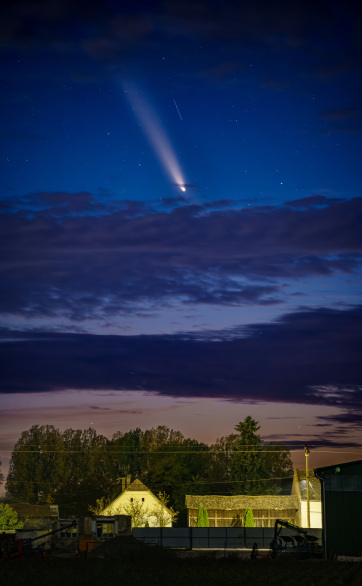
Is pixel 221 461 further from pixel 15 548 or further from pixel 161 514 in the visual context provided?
pixel 15 548

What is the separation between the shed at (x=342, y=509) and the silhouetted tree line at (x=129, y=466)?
178 feet

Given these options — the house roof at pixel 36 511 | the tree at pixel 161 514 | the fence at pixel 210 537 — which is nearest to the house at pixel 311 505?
the fence at pixel 210 537

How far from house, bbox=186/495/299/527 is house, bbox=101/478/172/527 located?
5951mm

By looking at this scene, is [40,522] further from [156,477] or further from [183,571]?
[183,571]

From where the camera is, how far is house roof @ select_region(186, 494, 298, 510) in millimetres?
80688

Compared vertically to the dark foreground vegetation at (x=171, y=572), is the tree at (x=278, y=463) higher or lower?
higher

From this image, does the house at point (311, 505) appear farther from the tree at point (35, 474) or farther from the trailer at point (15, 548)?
the tree at point (35, 474)

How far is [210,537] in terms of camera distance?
6372cm

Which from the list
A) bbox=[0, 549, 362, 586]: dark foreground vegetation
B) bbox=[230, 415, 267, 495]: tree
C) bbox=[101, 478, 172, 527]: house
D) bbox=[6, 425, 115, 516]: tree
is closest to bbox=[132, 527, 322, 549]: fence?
bbox=[0, 549, 362, 586]: dark foreground vegetation

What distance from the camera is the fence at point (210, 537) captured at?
63062mm

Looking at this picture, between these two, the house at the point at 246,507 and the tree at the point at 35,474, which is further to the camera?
the tree at the point at 35,474

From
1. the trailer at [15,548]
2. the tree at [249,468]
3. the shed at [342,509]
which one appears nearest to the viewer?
the trailer at [15,548]

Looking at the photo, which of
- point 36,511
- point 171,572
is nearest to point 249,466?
point 36,511

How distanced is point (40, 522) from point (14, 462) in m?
49.1
